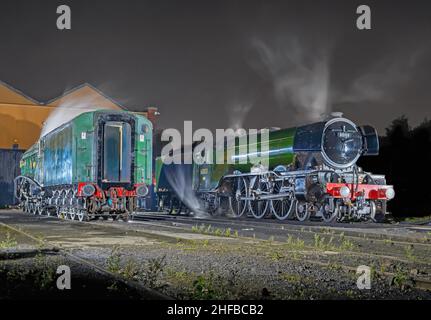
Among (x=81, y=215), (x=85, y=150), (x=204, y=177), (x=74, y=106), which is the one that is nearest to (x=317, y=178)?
(x=85, y=150)

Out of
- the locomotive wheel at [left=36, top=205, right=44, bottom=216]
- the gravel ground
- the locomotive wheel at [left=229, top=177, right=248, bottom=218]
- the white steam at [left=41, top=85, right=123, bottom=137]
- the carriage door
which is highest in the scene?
the white steam at [left=41, top=85, right=123, bottom=137]

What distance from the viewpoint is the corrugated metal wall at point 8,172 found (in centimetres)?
4128

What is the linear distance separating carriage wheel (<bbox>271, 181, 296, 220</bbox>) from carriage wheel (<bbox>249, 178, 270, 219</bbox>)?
13.6 inches

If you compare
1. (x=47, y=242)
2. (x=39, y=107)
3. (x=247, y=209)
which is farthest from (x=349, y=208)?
(x=39, y=107)

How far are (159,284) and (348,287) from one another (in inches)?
93.5

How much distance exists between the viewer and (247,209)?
81.9ft

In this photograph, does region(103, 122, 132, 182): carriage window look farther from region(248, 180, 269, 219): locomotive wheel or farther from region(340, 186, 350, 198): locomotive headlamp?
region(340, 186, 350, 198): locomotive headlamp

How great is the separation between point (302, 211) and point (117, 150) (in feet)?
23.3

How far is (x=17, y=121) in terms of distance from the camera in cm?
4362

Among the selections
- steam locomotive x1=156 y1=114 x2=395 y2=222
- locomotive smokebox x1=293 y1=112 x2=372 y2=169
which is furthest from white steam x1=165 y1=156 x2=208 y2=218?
locomotive smokebox x1=293 y1=112 x2=372 y2=169

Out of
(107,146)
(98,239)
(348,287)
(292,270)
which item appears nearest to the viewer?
(348,287)

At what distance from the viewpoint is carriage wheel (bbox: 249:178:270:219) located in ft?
76.6
